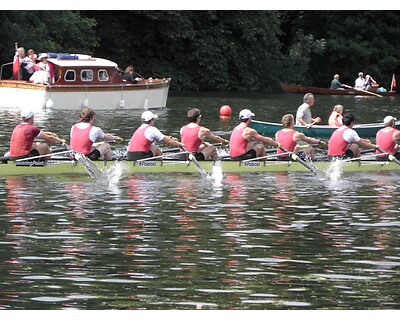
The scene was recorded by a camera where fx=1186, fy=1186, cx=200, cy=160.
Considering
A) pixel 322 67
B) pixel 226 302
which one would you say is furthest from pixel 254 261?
pixel 322 67

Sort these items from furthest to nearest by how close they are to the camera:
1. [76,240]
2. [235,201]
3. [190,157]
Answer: [190,157] → [235,201] → [76,240]

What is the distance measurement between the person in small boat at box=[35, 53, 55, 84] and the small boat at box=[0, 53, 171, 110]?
18 cm

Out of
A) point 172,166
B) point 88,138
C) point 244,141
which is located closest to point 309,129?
point 244,141

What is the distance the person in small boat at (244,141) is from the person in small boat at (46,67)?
62.5 feet

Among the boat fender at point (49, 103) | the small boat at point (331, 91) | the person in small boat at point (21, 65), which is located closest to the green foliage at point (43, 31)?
the person in small boat at point (21, 65)

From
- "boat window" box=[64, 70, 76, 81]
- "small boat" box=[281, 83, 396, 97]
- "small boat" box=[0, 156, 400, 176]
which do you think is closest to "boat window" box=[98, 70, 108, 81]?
"boat window" box=[64, 70, 76, 81]

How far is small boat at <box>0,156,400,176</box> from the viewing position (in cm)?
2500

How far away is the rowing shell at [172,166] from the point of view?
25.0 metres

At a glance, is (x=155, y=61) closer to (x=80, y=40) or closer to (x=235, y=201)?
(x=80, y=40)

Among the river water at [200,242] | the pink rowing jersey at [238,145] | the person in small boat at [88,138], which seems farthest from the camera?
the pink rowing jersey at [238,145]

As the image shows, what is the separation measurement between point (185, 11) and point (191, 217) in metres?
40.8

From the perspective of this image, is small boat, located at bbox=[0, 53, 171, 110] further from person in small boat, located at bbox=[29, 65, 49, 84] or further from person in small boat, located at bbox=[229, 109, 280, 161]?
person in small boat, located at bbox=[229, 109, 280, 161]

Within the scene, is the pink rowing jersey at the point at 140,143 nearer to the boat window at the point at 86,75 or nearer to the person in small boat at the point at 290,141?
the person in small boat at the point at 290,141

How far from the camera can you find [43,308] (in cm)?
1409
